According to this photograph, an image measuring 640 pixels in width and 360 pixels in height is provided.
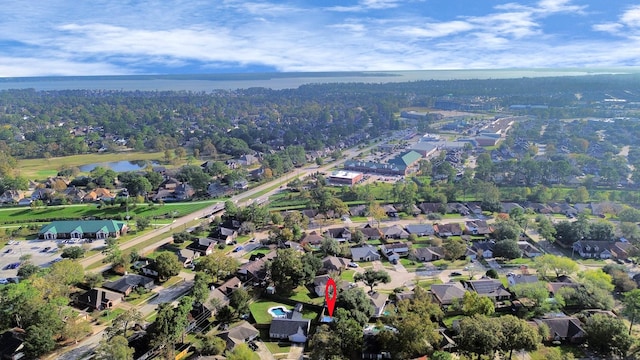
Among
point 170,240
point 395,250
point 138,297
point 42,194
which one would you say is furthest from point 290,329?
point 42,194

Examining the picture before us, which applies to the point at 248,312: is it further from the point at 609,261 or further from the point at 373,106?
the point at 373,106

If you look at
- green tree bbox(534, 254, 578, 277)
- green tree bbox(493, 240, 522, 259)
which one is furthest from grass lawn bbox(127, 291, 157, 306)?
green tree bbox(534, 254, 578, 277)

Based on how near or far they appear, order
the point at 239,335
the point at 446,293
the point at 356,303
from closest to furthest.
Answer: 1. the point at 239,335
2. the point at 356,303
3. the point at 446,293

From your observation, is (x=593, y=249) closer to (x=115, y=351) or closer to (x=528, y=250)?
(x=528, y=250)

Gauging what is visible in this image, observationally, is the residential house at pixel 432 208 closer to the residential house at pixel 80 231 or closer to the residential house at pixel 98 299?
the residential house at pixel 98 299

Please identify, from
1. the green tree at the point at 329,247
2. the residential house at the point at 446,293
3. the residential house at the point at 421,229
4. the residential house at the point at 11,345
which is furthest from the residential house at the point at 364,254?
the residential house at the point at 11,345
